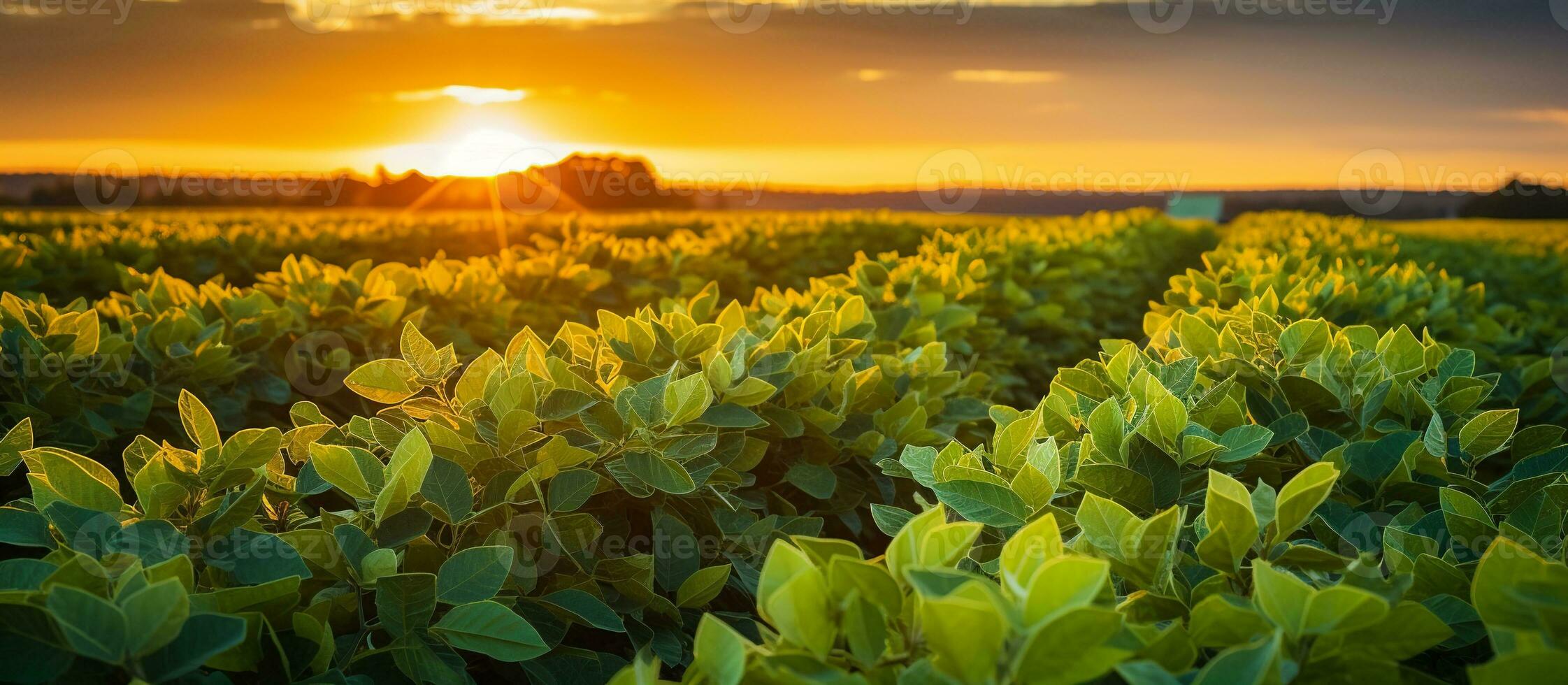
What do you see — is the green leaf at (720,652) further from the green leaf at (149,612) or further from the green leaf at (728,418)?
the green leaf at (728,418)

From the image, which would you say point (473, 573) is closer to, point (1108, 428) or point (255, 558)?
point (255, 558)

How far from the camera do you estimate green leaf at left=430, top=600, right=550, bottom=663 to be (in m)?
1.33

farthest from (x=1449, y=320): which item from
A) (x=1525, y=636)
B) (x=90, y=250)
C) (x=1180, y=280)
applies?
(x=90, y=250)

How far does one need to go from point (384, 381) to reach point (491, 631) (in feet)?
2.53

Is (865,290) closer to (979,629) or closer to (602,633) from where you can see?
(602,633)

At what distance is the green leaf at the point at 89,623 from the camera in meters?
0.98

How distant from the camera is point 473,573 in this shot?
1.39m

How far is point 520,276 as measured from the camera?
210 inches

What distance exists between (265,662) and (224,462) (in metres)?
0.40

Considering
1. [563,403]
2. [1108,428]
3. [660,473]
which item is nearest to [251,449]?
[563,403]

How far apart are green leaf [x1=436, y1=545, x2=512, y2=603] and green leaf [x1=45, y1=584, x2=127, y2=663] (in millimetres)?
423

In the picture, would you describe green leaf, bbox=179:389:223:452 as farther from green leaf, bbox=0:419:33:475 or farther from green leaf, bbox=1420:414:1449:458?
green leaf, bbox=1420:414:1449:458

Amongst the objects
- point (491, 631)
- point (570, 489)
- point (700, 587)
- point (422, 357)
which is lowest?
point (700, 587)

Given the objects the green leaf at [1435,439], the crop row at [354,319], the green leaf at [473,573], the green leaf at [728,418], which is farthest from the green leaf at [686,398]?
the crop row at [354,319]
